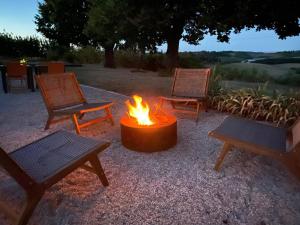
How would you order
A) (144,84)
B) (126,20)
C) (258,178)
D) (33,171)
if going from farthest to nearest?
(126,20) → (144,84) → (258,178) → (33,171)

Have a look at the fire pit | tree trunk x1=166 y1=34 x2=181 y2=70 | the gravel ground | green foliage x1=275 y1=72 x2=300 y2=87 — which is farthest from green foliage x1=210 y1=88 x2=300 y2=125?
tree trunk x1=166 y1=34 x2=181 y2=70

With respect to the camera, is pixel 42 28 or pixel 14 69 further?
pixel 42 28

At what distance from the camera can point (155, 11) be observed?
9.36 metres

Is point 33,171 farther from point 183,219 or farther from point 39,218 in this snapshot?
point 183,219

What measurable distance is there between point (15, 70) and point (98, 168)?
6.88m

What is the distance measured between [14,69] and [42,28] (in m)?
11.7

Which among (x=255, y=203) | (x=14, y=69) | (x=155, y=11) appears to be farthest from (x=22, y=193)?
(x=155, y=11)

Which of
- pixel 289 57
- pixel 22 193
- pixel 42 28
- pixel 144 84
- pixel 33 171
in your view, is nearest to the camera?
pixel 33 171

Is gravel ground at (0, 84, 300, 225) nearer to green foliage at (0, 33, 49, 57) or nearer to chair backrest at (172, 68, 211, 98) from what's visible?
chair backrest at (172, 68, 211, 98)

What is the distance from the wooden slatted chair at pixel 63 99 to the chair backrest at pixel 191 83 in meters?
1.62

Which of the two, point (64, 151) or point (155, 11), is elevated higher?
point (155, 11)

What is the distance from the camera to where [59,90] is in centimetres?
451

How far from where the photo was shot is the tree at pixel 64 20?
52.9 ft

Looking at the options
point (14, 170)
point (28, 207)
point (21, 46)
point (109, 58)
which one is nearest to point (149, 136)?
point (28, 207)
